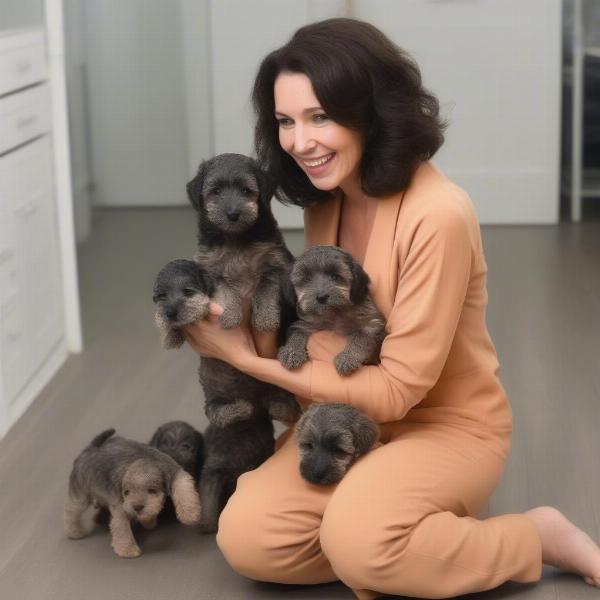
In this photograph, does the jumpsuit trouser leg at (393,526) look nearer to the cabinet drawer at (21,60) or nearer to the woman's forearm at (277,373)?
the woman's forearm at (277,373)

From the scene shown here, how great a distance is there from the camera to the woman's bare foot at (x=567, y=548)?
217 centimetres

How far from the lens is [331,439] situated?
83.8 inches

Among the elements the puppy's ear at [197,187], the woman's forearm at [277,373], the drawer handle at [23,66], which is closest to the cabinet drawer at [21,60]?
the drawer handle at [23,66]

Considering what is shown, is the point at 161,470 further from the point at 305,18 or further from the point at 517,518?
the point at 305,18

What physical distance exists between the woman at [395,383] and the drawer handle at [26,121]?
3.93 feet

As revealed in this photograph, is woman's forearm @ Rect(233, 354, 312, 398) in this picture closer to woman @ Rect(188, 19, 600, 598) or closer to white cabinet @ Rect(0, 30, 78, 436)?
woman @ Rect(188, 19, 600, 598)

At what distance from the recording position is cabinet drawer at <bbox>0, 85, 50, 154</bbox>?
10.5 feet

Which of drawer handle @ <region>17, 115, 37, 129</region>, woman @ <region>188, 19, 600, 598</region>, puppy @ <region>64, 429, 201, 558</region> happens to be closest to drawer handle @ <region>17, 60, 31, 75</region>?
drawer handle @ <region>17, 115, 37, 129</region>

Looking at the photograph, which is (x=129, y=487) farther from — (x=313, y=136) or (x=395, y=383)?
(x=313, y=136)

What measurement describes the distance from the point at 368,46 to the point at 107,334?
2072mm

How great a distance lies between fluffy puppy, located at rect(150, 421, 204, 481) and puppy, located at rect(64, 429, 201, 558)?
12 centimetres

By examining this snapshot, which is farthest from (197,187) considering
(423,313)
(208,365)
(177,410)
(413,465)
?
(177,410)

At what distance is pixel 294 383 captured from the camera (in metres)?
2.19

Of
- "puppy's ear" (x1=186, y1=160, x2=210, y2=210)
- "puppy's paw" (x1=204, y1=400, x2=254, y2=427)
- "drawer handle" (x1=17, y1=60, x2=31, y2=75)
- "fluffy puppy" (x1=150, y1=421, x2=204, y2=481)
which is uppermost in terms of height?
"drawer handle" (x1=17, y1=60, x2=31, y2=75)
